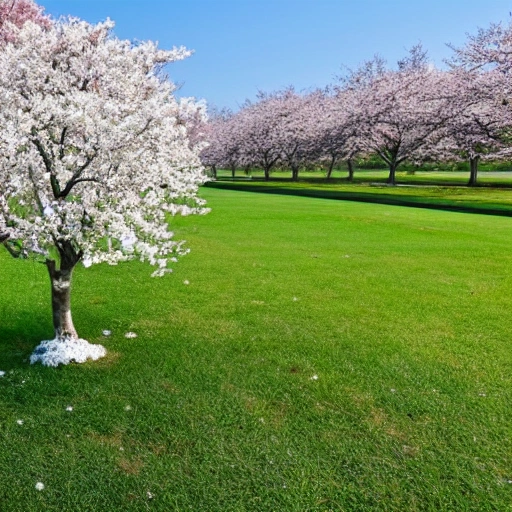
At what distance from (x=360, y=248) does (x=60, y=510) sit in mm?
8906

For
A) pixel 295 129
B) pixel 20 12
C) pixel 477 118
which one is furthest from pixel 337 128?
pixel 20 12

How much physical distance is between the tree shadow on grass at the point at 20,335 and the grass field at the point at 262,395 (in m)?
0.02

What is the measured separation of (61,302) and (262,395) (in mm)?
A: 2201

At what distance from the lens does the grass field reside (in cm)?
316

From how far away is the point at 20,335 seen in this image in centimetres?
547

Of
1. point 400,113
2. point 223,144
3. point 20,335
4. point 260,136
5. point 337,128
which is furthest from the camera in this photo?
point 223,144

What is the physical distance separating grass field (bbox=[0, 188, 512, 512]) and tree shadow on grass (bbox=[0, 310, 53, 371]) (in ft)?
0.08

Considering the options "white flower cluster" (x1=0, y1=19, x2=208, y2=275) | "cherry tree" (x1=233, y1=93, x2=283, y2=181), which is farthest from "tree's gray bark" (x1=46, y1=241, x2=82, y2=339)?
"cherry tree" (x1=233, y1=93, x2=283, y2=181)

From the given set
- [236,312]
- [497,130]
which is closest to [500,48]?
[497,130]

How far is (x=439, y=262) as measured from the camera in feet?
31.9

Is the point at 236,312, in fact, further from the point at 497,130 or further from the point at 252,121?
the point at 252,121

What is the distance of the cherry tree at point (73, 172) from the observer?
404cm

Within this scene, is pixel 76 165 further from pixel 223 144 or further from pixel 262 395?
pixel 223 144

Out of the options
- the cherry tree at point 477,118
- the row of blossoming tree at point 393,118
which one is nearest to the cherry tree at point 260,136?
the row of blossoming tree at point 393,118
